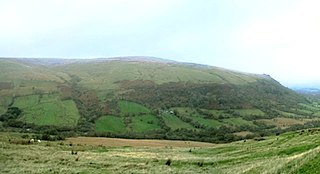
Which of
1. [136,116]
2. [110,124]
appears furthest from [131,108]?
[110,124]

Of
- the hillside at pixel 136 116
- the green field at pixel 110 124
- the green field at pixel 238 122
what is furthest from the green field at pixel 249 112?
the green field at pixel 110 124

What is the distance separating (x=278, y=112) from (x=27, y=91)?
422 feet

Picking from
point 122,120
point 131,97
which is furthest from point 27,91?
point 122,120

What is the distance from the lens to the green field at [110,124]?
137m

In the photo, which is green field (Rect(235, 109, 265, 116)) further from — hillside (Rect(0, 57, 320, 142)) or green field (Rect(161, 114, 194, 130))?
green field (Rect(161, 114, 194, 130))

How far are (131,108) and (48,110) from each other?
36104mm

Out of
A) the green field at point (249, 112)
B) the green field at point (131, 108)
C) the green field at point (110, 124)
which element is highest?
the green field at point (131, 108)

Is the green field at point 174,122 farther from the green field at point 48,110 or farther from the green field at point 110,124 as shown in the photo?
the green field at point 48,110

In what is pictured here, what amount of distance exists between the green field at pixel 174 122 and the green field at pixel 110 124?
1895cm

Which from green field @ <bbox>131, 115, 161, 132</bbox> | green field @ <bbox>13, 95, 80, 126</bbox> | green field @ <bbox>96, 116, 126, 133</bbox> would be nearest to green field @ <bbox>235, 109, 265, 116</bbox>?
green field @ <bbox>131, 115, 161, 132</bbox>

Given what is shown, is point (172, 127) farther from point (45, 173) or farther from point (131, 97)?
point (45, 173)

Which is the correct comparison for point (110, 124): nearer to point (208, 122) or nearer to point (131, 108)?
point (131, 108)

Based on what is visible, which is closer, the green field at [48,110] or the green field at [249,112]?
the green field at [48,110]

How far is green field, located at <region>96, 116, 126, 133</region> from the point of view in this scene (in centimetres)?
13712
